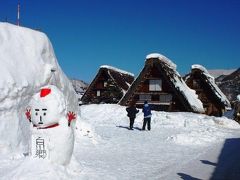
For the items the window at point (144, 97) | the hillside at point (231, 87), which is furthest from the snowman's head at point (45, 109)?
the hillside at point (231, 87)

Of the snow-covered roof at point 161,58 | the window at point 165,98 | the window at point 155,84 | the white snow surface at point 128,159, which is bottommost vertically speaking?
the white snow surface at point 128,159

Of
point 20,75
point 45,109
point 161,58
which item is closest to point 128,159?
point 45,109

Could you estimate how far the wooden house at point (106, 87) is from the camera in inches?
1359

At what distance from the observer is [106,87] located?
34.8 m

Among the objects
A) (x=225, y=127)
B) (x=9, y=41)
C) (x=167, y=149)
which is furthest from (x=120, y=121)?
(x=9, y=41)

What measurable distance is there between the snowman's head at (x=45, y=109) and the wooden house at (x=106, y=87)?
25871 mm

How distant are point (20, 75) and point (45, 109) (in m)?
3.92

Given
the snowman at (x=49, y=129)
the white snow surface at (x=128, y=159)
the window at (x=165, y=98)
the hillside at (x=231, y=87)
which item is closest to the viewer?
the white snow surface at (x=128, y=159)

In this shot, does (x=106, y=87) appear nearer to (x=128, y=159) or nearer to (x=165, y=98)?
(x=165, y=98)

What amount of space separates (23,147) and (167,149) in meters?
5.13

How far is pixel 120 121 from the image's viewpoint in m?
25.6

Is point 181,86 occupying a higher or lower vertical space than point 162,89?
higher

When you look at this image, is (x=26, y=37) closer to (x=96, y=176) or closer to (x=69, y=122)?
(x=69, y=122)

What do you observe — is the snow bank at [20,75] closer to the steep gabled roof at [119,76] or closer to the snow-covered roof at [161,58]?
the snow-covered roof at [161,58]
